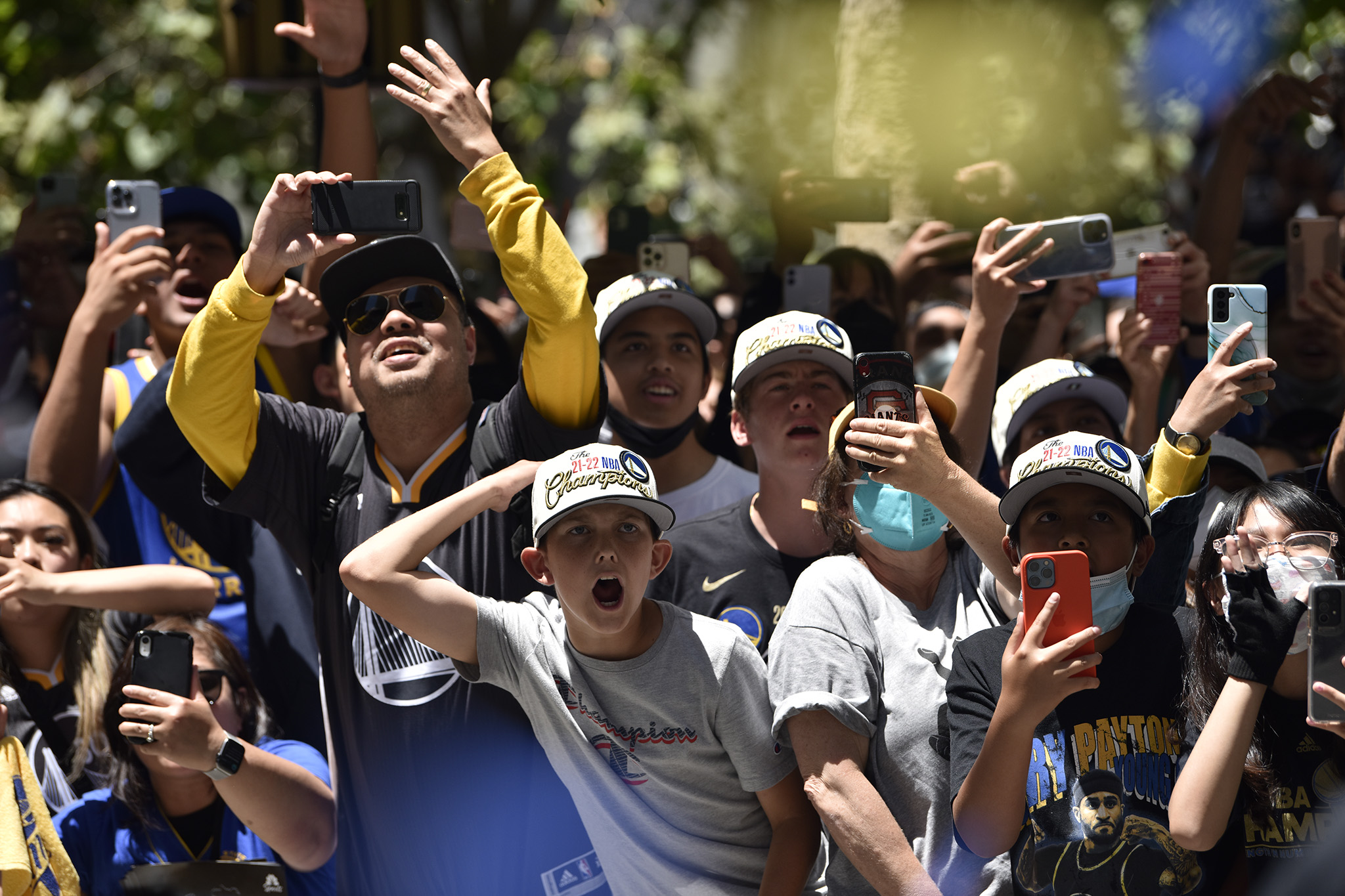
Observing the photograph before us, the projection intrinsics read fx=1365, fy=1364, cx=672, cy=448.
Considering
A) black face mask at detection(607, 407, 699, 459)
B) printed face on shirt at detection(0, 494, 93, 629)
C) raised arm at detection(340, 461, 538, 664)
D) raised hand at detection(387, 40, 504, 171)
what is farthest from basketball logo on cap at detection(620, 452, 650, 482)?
printed face on shirt at detection(0, 494, 93, 629)

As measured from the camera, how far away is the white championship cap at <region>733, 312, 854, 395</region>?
4105 mm

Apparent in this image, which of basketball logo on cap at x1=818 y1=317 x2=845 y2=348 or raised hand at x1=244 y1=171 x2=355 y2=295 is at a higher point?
raised hand at x1=244 y1=171 x2=355 y2=295

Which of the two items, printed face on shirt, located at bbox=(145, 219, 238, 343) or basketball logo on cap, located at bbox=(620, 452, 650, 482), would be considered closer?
basketball logo on cap, located at bbox=(620, 452, 650, 482)

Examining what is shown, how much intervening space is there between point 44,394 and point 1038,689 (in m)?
4.46

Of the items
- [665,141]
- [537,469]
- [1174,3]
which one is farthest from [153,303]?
[1174,3]

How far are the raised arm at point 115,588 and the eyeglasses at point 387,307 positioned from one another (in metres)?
0.98

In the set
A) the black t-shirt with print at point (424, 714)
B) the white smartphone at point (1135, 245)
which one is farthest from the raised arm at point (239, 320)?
the white smartphone at point (1135, 245)

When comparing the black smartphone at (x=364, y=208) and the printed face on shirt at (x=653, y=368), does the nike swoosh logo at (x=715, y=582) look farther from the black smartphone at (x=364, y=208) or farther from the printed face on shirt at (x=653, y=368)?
the black smartphone at (x=364, y=208)

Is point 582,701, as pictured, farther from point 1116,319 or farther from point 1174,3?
point 1174,3

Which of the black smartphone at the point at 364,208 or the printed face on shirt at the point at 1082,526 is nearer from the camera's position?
the printed face on shirt at the point at 1082,526

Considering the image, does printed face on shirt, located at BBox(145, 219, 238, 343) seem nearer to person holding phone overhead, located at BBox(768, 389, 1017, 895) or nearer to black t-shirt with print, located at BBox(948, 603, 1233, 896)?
person holding phone overhead, located at BBox(768, 389, 1017, 895)

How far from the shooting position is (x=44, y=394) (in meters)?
5.64

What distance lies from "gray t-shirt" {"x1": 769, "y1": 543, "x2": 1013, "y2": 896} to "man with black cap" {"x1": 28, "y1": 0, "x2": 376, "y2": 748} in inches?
72.2

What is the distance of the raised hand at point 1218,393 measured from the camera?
3355 mm
